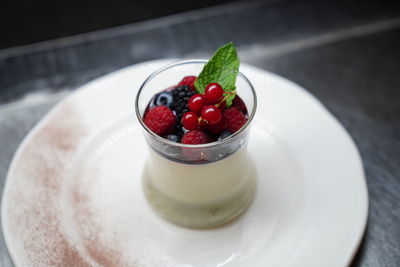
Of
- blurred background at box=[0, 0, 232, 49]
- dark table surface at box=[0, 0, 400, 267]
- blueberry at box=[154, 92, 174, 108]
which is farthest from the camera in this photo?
blurred background at box=[0, 0, 232, 49]

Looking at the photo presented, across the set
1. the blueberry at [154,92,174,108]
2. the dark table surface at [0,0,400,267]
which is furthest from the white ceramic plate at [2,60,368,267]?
the blueberry at [154,92,174,108]

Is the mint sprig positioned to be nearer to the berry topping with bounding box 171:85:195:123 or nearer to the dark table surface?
the berry topping with bounding box 171:85:195:123

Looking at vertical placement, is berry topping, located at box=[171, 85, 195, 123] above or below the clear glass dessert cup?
above

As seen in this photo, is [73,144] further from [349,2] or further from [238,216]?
[349,2]

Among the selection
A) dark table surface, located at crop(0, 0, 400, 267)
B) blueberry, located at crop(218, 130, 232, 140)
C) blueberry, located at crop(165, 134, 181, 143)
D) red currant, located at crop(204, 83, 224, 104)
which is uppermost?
red currant, located at crop(204, 83, 224, 104)

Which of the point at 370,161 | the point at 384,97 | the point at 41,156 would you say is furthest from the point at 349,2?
the point at 41,156

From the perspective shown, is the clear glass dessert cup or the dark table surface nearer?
the clear glass dessert cup
